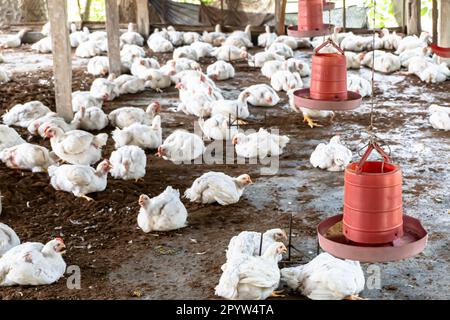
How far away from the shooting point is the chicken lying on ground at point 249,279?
18.4 ft

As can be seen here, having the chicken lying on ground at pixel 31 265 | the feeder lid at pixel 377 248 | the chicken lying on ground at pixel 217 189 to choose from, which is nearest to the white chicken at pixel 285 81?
the chicken lying on ground at pixel 217 189

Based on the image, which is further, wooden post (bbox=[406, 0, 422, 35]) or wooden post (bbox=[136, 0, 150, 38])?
wooden post (bbox=[136, 0, 150, 38])

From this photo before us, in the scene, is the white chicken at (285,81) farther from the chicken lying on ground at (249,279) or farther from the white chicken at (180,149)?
the chicken lying on ground at (249,279)

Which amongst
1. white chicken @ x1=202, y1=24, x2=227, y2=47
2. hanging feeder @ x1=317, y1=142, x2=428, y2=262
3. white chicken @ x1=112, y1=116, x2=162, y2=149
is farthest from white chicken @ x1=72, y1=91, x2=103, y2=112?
hanging feeder @ x1=317, y1=142, x2=428, y2=262

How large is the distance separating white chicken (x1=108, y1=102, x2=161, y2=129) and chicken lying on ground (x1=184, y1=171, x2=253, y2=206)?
325cm

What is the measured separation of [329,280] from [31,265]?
7.77ft

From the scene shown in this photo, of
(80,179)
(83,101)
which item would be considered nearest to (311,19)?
(80,179)

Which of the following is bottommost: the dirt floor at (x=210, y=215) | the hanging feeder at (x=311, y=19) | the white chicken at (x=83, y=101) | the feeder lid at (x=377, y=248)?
the dirt floor at (x=210, y=215)

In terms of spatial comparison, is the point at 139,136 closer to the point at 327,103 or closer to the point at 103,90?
the point at 103,90

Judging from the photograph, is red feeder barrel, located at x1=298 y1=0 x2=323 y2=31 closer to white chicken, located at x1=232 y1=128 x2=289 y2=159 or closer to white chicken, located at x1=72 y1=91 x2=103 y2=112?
white chicken, located at x1=232 y1=128 x2=289 y2=159

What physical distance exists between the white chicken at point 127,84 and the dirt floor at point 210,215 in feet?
6.64

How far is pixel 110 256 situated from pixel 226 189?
1664mm

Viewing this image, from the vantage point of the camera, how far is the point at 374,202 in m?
3.47

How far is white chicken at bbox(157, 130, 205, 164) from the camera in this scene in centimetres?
950
